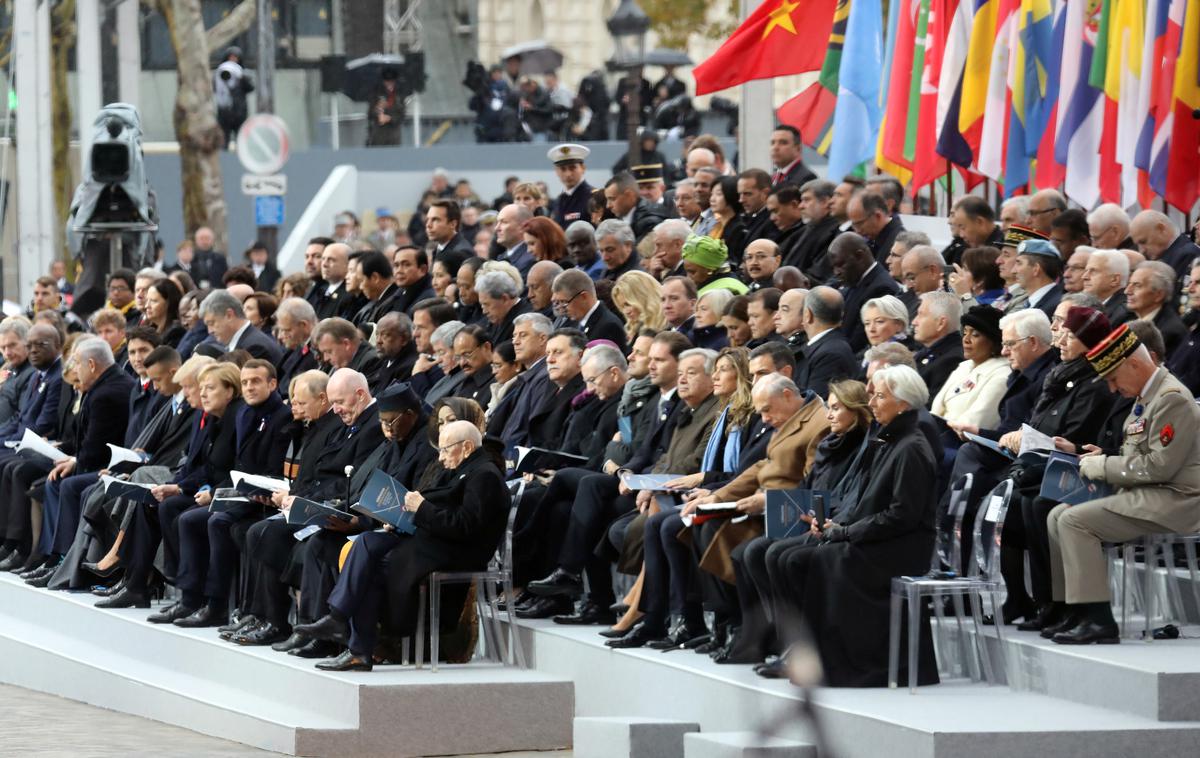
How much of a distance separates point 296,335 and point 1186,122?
5.95 metres

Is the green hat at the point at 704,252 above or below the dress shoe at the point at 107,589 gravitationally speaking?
above

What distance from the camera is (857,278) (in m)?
14.5

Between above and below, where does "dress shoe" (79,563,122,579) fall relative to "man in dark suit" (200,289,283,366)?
below

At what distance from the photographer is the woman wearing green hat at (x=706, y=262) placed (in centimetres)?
1480

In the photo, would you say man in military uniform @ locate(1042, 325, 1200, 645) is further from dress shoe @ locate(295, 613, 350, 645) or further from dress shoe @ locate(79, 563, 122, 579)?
dress shoe @ locate(79, 563, 122, 579)

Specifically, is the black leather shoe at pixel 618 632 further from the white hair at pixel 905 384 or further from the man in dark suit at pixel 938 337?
the white hair at pixel 905 384

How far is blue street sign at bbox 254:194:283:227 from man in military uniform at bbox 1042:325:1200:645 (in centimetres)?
1538

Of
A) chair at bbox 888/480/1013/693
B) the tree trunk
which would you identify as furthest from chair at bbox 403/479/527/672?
the tree trunk

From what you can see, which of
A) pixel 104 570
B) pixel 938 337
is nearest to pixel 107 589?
pixel 104 570

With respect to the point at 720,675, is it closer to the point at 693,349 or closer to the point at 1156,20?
the point at 693,349

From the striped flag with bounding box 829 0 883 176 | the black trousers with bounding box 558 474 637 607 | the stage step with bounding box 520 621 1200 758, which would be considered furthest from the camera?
the striped flag with bounding box 829 0 883 176

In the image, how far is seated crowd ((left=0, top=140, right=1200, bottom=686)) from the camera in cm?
1100

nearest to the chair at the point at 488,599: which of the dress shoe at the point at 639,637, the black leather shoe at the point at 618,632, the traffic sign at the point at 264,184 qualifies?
the black leather shoe at the point at 618,632

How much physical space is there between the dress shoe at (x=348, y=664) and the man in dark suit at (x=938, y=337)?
323cm
